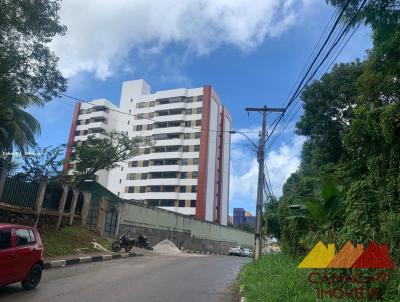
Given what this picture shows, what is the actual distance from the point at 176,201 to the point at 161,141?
1241cm

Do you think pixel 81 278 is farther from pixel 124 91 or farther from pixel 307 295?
pixel 124 91

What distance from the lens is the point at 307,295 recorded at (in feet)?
25.0

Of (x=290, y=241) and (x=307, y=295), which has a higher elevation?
(x=290, y=241)

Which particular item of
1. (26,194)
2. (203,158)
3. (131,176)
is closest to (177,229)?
(26,194)

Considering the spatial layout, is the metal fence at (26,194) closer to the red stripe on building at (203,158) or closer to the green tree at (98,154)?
the green tree at (98,154)

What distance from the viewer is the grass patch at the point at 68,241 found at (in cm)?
1828

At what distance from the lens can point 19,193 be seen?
18.7 meters

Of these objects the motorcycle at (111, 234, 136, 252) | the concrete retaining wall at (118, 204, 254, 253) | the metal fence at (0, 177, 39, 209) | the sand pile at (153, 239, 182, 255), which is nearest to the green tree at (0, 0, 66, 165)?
the metal fence at (0, 177, 39, 209)

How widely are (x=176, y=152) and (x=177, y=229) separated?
32082mm

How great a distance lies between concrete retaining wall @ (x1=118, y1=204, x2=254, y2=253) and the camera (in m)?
33.2

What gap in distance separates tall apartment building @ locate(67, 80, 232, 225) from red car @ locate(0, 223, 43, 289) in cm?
5909

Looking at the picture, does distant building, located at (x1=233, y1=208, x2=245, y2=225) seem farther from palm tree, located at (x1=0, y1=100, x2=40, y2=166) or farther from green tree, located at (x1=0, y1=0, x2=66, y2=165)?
green tree, located at (x1=0, y1=0, x2=66, y2=165)

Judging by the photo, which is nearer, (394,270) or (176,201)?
(394,270)

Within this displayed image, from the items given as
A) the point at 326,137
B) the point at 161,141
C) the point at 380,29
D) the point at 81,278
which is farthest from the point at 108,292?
the point at 161,141
